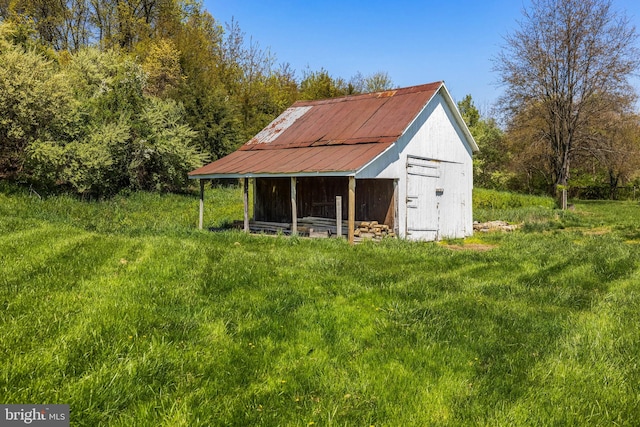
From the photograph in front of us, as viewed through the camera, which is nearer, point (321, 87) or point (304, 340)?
point (304, 340)

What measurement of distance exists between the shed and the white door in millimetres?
35

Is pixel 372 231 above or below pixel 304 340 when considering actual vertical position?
above

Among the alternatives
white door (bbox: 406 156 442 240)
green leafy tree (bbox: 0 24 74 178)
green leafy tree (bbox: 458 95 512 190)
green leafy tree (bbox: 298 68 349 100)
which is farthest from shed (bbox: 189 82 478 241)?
green leafy tree (bbox: 458 95 512 190)

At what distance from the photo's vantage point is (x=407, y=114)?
1602cm

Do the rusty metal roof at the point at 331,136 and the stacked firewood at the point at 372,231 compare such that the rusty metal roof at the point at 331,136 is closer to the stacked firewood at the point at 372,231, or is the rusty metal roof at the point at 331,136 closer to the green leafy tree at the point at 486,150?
the stacked firewood at the point at 372,231

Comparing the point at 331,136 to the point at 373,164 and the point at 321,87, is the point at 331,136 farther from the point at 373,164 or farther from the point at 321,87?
the point at 321,87

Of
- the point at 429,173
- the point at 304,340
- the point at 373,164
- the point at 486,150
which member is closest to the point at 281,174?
the point at 373,164

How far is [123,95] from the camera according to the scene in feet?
80.8

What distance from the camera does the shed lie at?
14883 mm

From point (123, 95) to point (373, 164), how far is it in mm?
16813

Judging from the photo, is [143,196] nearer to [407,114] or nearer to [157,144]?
[157,144]

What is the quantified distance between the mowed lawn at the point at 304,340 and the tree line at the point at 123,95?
13.7 metres

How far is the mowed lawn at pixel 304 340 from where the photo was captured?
11.8 ft

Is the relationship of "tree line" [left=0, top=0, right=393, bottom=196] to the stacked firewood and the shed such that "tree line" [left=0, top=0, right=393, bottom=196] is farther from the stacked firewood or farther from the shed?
the stacked firewood
